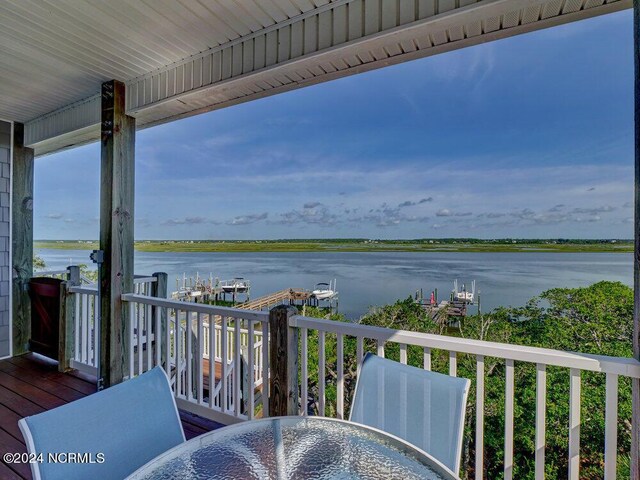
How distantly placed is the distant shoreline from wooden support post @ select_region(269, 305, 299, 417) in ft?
8.76

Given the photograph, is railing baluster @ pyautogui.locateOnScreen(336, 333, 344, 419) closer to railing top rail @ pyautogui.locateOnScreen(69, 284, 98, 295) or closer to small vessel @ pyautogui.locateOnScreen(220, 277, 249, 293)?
railing top rail @ pyautogui.locateOnScreen(69, 284, 98, 295)

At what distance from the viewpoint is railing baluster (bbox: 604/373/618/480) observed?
4.26 ft

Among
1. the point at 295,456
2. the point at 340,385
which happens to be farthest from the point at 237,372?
the point at 295,456

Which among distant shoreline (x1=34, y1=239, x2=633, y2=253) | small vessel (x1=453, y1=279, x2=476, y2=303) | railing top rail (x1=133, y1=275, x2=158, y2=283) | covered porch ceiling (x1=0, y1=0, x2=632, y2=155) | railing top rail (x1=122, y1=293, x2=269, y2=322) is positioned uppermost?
covered porch ceiling (x1=0, y1=0, x2=632, y2=155)

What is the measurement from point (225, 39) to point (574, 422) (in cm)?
296

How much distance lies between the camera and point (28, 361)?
12.6 feet

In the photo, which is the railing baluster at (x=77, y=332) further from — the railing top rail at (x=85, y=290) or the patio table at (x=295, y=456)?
the patio table at (x=295, y=456)

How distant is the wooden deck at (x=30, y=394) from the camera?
7.38 ft

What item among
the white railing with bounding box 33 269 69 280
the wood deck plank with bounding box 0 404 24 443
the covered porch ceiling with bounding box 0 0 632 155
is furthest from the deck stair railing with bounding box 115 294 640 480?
the white railing with bounding box 33 269 69 280

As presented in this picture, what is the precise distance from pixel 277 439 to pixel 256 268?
26.8ft

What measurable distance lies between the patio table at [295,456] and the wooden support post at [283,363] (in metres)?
0.83

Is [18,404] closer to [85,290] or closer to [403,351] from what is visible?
[85,290]

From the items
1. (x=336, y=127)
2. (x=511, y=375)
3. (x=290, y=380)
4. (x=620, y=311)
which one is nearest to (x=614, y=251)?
(x=620, y=311)

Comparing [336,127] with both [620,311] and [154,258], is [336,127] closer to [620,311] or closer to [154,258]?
[154,258]
